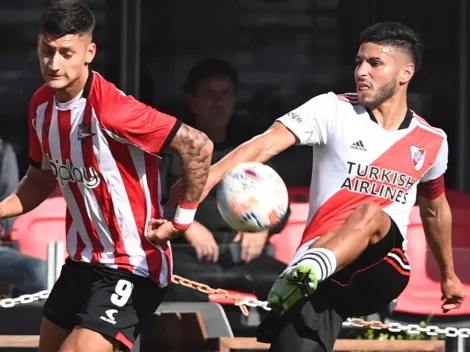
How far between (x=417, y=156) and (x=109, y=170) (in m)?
1.43

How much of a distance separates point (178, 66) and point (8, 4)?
107 cm

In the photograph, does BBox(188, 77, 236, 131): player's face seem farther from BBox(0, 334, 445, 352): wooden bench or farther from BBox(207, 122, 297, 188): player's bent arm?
BBox(207, 122, 297, 188): player's bent arm

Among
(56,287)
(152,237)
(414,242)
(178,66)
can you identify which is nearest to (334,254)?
(152,237)

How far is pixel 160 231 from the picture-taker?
5453 mm

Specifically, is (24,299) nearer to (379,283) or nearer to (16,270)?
(16,270)

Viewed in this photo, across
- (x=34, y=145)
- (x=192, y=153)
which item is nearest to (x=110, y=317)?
(x=192, y=153)

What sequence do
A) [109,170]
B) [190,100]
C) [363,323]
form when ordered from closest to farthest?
1. [109,170]
2. [363,323]
3. [190,100]

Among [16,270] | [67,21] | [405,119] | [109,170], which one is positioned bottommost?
[16,270]

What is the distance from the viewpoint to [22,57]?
8.16 metres

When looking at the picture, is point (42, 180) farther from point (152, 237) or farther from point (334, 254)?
point (334, 254)

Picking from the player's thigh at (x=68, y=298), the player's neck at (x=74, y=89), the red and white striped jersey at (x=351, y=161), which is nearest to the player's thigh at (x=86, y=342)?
the player's thigh at (x=68, y=298)

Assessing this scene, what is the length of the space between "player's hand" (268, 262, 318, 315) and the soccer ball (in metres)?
0.25

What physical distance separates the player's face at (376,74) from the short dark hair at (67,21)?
122 cm

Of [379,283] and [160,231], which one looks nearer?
[160,231]
